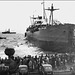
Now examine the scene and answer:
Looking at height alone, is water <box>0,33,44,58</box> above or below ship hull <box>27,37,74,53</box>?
below

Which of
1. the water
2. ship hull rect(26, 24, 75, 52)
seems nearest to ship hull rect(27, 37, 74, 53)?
ship hull rect(26, 24, 75, 52)

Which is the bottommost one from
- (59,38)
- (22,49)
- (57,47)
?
(22,49)

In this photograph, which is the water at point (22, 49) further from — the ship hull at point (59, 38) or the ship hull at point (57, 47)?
the ship hull at point (59, 38)

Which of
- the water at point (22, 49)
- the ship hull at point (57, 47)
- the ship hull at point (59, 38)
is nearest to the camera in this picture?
the ship hull at point (57, 47)

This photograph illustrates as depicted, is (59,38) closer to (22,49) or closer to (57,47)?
(57,47)

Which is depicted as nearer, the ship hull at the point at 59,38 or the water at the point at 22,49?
the ship hull at the point at 59,38

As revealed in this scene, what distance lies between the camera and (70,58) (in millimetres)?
17703

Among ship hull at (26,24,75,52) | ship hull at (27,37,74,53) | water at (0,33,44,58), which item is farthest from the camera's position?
water at (0,33,44,58)

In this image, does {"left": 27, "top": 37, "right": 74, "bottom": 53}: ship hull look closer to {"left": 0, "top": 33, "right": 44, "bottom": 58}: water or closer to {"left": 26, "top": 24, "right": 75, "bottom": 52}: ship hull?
{"left": 26, "top": 24, "right": 75, "bottom": 52}: ship hull

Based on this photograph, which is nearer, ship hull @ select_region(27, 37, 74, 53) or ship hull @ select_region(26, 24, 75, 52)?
ship hull @ select_region(27, 37, 74, 53)

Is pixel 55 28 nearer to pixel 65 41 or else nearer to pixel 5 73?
pixel 65 41

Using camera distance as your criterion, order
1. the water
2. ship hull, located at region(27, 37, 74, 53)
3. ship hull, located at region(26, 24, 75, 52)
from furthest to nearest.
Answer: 1. the water
2. ship hull, located at region(26, 24, 75, 52)
3. ship hull, located at region(27, 37, 74, 53)

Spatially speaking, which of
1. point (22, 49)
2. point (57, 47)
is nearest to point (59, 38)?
point (57, 47)

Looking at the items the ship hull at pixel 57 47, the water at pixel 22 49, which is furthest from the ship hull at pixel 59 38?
the water at pixel 22 49
